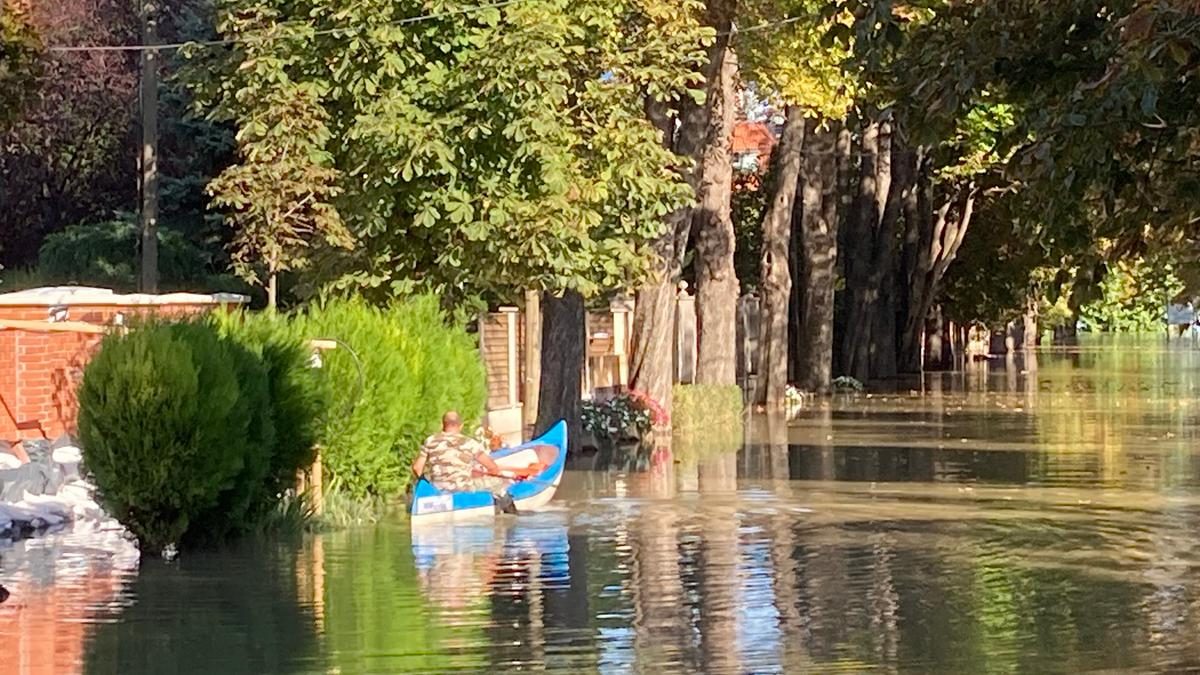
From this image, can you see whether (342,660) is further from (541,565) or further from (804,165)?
(804,165)

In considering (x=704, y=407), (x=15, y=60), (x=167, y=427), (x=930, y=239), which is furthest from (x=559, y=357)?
(x=930, y=239)

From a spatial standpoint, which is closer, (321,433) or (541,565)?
(541,565)

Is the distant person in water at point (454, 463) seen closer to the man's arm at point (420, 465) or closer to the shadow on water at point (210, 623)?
the man's arm at point (420, 465)

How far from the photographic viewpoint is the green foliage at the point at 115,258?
37.0 m

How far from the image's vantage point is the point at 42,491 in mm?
20328

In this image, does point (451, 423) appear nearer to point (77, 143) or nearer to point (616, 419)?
point (616, 419)

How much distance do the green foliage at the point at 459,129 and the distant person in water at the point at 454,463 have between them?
9.81 feet

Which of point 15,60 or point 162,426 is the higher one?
point 15,60

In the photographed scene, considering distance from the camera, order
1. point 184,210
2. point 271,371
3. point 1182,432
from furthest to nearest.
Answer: point 184,210 → point 1182,432 → point 271,371

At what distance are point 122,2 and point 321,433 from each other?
22.6 metres

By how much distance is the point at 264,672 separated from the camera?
1210cm

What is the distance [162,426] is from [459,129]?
7099 millimetres

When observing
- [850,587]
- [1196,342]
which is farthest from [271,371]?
[1196,342]

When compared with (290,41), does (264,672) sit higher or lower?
lower
